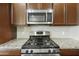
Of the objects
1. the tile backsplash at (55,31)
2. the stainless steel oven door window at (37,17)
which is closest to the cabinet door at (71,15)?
the tile backsplash at (55,31)

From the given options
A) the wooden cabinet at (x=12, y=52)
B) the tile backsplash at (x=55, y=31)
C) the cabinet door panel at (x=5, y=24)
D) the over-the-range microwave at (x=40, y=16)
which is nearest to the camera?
the wooden cabinet at (x=12, y=52)

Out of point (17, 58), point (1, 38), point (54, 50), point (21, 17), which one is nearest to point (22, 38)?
point (21, 17)

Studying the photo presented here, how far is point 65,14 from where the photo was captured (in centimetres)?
281

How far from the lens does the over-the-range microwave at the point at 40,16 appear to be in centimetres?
276

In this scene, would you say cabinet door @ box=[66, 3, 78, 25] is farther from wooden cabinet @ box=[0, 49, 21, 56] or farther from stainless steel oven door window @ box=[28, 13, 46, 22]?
wooden cabinet @ box=[0, 49, 21, 56]

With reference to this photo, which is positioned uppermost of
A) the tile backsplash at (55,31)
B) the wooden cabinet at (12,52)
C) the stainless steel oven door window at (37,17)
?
the stainless steel oven door window at (37,17)

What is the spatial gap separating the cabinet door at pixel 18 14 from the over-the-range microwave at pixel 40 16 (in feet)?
0.42

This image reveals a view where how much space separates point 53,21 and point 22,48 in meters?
0.85

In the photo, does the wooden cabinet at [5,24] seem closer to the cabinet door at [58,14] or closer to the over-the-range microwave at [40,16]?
the over-the-range microwave at [40,16]

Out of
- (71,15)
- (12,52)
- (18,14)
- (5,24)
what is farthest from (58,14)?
(12,52)

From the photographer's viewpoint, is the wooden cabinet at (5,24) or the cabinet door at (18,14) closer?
the wooden cabinet at (5,24)

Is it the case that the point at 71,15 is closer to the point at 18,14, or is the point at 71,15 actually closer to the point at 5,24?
the point at 18,14

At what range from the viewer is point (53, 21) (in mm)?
2791

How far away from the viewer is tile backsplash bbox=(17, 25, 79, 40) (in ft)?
10.1
